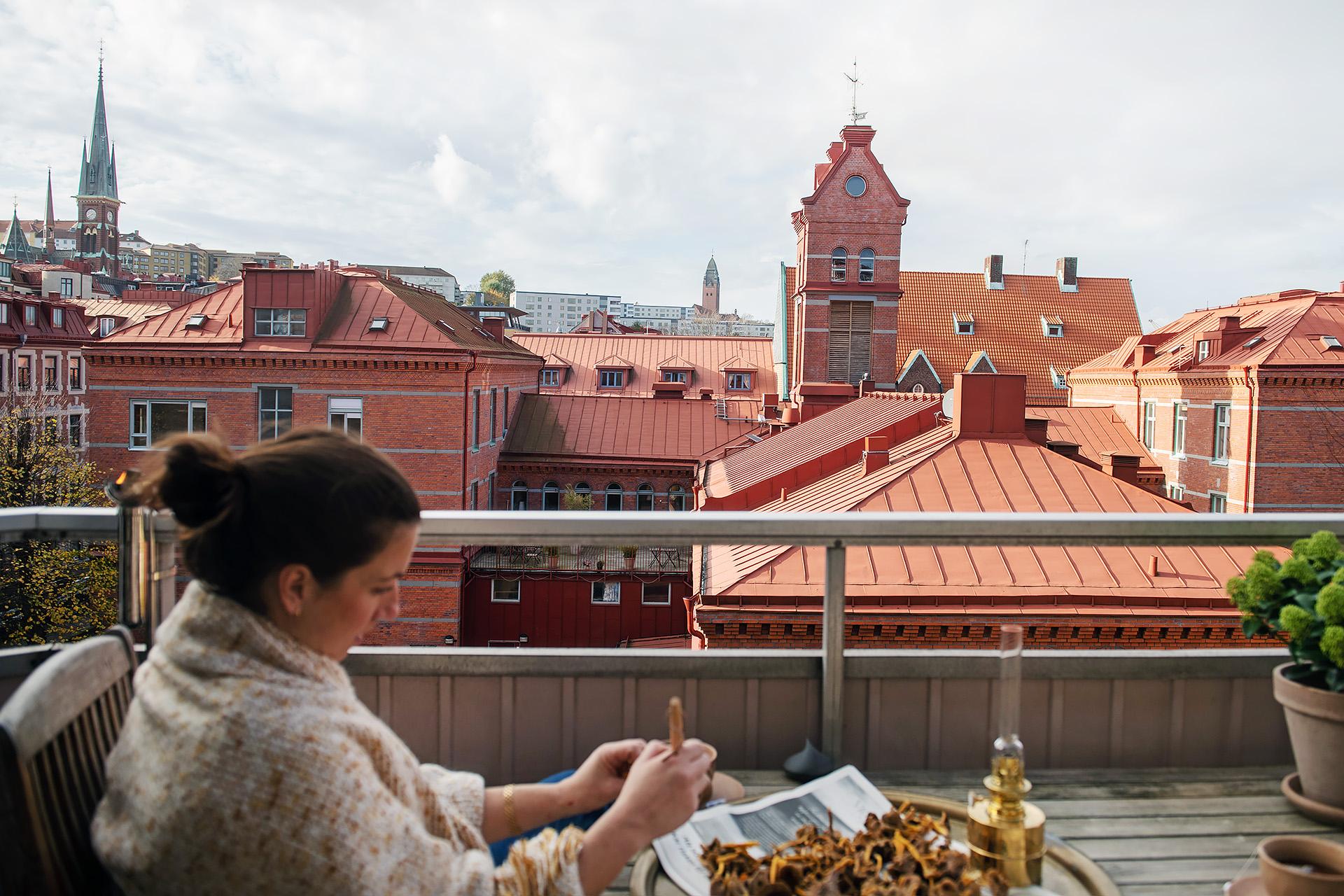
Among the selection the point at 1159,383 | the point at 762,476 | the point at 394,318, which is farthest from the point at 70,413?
the point at 1159,383

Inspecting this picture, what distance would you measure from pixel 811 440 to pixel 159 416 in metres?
16.8

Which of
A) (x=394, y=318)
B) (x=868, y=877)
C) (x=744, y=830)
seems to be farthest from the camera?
(x=394, y=318)

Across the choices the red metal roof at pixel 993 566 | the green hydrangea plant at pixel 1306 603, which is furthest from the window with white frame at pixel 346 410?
the green hydrangea plant at pixel 1306 603

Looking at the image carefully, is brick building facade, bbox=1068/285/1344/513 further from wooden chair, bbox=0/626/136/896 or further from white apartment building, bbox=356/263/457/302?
white apartment building, bbox=356/263/457/302

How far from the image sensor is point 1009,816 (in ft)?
6.17

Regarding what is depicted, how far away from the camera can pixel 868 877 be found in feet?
5.72

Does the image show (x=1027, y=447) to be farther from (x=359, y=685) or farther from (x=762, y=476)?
(x=359, y=685)

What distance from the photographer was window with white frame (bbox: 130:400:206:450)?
82.3ft

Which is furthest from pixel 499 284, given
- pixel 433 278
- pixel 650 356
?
pixel 650 356

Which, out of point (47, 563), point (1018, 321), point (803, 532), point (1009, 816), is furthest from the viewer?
point (1018, 321)

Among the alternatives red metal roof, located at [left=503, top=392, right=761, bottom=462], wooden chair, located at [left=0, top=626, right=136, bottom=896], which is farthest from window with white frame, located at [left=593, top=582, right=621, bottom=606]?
wooden chair, located at [left=0, top=626, right=136, bottom=896]

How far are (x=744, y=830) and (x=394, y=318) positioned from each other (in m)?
25.0

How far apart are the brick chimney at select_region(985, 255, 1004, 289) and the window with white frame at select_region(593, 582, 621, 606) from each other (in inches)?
1135

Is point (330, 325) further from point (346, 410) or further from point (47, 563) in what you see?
point (47, 563)
